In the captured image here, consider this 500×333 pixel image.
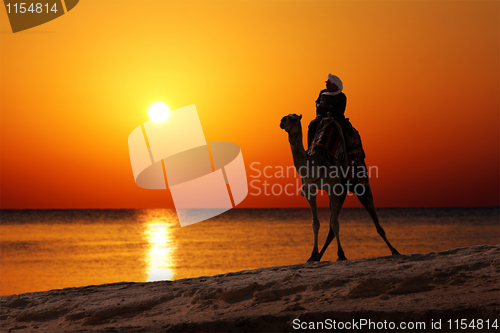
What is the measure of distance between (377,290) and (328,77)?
15.3 ft

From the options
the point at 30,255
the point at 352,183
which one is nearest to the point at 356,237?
the point at 30,255

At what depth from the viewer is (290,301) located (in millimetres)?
6066

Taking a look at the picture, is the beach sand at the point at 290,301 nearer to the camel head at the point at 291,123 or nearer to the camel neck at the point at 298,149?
the camel neck at the point at 298,149

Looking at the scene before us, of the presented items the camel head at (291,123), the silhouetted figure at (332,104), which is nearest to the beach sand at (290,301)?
the camel head at (291,123)

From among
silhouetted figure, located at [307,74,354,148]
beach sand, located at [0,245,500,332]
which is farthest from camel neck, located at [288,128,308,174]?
beach sand, located at [0,245,500,332]

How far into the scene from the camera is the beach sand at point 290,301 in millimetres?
5367

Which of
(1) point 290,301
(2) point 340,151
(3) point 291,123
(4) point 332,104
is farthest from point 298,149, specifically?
(1) point 290,301

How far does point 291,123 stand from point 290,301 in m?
3.12

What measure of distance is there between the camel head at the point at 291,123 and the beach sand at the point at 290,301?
87.8 inches

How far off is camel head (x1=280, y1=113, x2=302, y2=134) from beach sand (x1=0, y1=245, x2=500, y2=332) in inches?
87.8

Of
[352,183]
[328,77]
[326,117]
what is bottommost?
[352,183]

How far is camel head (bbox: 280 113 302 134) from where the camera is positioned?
320 inches

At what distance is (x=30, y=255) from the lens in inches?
1464

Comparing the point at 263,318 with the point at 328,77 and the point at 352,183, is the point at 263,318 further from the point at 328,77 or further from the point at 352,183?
the point at 328,77
